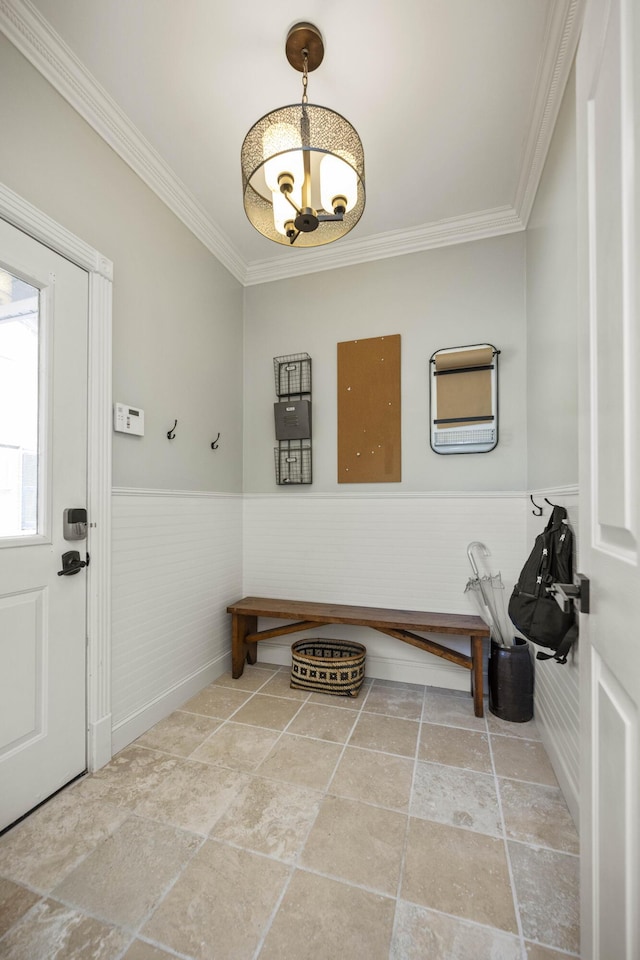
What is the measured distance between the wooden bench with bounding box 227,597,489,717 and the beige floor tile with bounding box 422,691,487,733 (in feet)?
0.23

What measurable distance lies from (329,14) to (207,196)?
1.16 metres

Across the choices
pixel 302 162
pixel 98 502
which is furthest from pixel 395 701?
pixel 302 162

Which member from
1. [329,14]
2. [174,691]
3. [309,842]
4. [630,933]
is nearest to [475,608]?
[309,842]

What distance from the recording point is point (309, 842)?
147 centimetres

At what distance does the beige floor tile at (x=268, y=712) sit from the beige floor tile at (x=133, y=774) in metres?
0.44

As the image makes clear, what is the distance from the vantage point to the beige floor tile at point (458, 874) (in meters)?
1.23

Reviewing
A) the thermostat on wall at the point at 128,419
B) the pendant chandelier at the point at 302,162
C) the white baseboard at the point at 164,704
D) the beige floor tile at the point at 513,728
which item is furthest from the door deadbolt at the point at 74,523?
the beige floor tile at the point at 513,728

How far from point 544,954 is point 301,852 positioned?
718mm

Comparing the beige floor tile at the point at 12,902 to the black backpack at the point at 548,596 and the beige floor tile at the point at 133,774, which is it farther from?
the black backpack at the point at 548,596

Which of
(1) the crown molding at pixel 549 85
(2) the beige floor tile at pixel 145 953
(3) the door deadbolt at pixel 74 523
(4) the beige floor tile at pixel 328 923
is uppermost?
(1) the crown molding at pixel 549 85

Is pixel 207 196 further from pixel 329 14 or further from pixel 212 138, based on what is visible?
pixel 329 14

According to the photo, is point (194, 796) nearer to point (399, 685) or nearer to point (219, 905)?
point (219, 905)

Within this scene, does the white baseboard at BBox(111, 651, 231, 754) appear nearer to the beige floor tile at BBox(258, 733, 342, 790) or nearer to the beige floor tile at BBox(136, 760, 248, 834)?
the beige floor tile at BBox(136, 760, 248, 834)

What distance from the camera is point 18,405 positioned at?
5.20 feet
